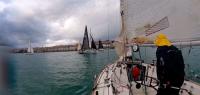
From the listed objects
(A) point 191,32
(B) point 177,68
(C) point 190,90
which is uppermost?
(A) point 191,32

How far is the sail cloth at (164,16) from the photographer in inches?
232

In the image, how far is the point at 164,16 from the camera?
6785 mm

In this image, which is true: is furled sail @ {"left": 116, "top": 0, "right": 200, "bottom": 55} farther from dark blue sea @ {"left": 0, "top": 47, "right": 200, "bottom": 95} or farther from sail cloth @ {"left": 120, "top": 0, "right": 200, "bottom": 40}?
dark blue sea @ {"left": 0, "top": 47, "right": 200, "bottom": 95}

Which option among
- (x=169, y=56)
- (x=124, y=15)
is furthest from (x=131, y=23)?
(x=169, y=56)

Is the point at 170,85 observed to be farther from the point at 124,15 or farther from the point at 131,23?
the point at 124,15

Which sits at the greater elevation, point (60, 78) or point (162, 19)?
point (162, 19)

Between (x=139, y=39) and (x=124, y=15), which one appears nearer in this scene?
(x=139, y=39)

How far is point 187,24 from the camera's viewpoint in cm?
605

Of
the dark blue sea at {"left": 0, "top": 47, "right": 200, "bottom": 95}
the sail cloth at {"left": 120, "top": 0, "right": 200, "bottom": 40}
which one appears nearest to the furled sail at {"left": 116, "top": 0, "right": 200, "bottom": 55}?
the sail cloth at {"left": 120, "top": 0, "right": 200, "bottom": 40}

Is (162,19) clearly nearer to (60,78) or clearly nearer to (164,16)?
(164,16)

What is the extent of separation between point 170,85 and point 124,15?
5045 millimetres

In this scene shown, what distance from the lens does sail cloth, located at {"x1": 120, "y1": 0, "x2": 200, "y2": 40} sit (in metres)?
5.89

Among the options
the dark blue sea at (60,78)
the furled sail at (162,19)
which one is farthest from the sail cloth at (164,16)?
the dark blue sea at (60,78)

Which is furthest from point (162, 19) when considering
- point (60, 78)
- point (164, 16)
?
point (60, 78)
